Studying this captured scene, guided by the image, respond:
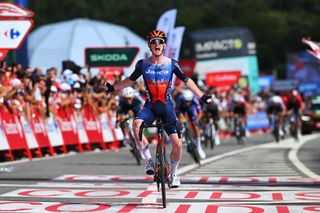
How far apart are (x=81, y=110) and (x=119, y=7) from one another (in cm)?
11648

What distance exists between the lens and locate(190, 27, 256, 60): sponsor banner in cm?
6725

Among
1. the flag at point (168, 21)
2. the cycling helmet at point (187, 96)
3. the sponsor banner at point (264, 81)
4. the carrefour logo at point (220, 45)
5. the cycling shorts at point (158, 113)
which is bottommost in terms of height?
the cycling shorts at point (158, 113)

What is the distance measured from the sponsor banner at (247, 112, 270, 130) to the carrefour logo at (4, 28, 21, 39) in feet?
97.0

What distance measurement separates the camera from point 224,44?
224 ft

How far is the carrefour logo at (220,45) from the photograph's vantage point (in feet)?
221

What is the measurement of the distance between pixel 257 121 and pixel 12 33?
103 feet

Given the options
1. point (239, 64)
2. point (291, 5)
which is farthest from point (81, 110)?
point (291, 5)

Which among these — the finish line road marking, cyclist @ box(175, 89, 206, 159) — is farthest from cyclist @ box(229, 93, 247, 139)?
the finish line road marking

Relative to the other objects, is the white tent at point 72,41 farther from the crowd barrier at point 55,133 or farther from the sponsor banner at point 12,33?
the sponsor banner at point 12,33

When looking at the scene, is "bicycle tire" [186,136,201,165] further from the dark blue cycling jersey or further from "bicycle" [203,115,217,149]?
"bicycle" [203,115,217,149]

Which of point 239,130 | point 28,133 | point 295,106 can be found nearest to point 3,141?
point 28,133

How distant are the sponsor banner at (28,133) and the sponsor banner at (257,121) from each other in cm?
2450

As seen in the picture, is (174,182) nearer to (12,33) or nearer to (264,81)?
(12,33)

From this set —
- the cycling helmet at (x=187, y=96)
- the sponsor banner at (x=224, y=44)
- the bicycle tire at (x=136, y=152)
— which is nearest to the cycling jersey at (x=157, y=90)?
the bicycle tire at (x=136, y=152)
